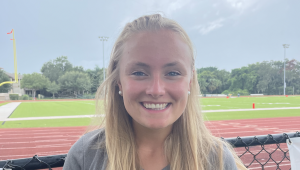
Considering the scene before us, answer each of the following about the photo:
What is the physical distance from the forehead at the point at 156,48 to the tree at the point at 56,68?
66.0 m

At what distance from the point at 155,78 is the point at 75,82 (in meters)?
53.2

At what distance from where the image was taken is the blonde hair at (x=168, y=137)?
108 centimetres

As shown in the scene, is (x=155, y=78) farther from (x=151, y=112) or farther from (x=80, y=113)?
(x=80, y=113)

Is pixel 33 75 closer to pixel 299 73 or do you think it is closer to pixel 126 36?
pixel 126 36

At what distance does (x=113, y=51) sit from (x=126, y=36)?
16 cm

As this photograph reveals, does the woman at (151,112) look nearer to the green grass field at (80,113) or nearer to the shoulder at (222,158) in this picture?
the shoulder at (222,158)

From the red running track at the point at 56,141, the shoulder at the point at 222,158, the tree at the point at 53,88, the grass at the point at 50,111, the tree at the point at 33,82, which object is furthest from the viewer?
the tree at the point at 53,88

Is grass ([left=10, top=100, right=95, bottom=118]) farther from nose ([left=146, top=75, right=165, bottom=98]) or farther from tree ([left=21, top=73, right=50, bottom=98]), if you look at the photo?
tree ([left=21, top=73, right=50, bottom=98])

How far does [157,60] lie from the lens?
3.29 ft

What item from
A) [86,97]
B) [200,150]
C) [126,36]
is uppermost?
[126,36]

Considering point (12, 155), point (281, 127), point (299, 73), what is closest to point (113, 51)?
point (12, 155)

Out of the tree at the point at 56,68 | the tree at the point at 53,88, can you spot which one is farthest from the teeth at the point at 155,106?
the tree at the point at 56,68

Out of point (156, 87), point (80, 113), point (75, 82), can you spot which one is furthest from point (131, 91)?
point (75, 82)

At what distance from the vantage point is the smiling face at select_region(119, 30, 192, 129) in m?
1.00
